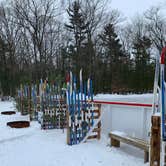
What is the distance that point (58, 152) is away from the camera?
229 inches

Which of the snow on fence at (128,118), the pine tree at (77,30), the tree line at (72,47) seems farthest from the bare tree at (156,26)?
the snow on fence at (128,118)

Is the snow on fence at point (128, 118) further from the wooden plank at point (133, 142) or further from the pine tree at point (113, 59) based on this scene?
the pine tree at point (113, 59)

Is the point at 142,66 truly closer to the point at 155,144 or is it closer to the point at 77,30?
the point at 77,30

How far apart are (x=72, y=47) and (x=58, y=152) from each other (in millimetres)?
26012

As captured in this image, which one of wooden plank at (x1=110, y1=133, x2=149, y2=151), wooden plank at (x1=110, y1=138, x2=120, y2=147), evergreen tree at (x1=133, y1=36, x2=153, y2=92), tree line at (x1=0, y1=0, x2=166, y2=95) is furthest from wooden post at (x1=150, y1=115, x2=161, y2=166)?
evergreen tree at (x1=133, y1=36, x2=153, y2=92)

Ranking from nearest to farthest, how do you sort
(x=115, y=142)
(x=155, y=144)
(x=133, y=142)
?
(x=155, y=144), (x=133, y=142), (x=115, y=142)

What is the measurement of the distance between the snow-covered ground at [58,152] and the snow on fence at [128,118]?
0.61 meters

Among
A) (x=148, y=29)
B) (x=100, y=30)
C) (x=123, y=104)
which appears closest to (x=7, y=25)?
(x=100, y=30)

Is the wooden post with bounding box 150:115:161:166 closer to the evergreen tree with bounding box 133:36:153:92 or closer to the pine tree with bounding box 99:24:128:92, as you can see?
the pine tree with bounding box 99:24:128:92

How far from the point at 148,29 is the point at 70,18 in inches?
449

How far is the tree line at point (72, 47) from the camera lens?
1105 inches

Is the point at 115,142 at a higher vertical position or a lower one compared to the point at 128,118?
lower

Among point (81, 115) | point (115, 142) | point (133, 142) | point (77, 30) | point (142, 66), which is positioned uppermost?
point (77, 30)

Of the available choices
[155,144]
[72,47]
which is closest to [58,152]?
[155,144]
